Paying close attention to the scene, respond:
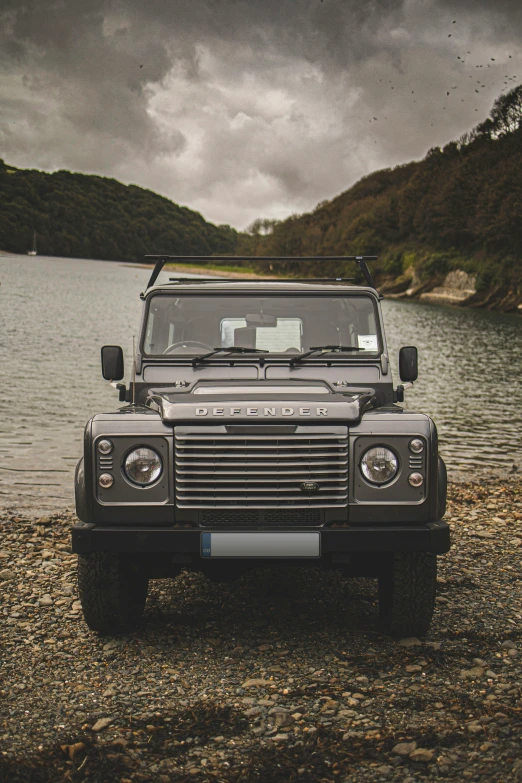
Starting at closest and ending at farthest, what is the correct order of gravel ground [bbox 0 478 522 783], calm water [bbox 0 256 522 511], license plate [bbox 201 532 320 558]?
gravel ground [bbox 0 478 522 783], license plate [bbox 201 532 320 558], calm water [bbox 0 256 522 511]

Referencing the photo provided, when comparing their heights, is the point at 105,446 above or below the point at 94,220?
below

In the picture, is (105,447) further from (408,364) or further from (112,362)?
(408,364)

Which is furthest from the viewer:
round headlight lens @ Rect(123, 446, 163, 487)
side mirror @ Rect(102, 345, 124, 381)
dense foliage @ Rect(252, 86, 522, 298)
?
dense foliage @ Rect(252, 86, 522, 298)

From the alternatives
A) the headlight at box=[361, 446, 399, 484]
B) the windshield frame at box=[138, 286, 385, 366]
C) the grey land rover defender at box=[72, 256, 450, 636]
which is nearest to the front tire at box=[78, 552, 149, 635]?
the grey land rover defender at box=[72, 256, 450, 636]

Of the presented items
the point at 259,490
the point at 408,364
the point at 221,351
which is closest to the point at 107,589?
the point at 259,490

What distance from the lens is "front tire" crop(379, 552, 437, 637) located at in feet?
15.6

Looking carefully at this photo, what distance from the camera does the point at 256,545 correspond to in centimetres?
450

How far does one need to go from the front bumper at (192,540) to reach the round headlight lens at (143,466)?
280 millimetres

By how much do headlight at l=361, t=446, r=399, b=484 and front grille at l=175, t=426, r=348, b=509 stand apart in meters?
0.12

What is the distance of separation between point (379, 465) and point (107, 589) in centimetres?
174

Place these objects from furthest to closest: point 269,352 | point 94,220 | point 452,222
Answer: point 94,220 < point 452,222 < point 269,352

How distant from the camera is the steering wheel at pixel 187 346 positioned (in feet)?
19.6

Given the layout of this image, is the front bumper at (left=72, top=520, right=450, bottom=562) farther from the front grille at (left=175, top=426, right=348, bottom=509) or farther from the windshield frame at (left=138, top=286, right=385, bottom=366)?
the windshield frame at (left=138, top=286, right=385, bottom=366)

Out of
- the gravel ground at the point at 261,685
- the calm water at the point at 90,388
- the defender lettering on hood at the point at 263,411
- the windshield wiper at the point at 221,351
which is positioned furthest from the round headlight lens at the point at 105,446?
the calm water at the point at 90,388
